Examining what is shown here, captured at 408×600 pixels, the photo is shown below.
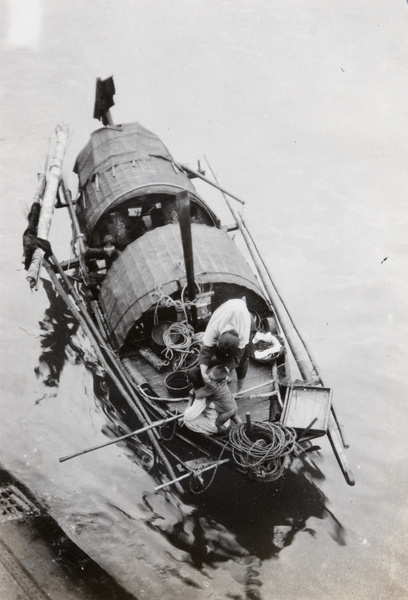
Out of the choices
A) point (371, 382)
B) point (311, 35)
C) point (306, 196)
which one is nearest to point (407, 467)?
point (371, 382)

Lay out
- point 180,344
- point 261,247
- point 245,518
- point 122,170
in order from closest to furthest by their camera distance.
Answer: point 245,518 < point 180,344 < point 122,170 < point 261,247

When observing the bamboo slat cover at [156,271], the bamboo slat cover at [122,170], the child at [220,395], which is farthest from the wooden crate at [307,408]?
the bamboo slat cover at [122,170]

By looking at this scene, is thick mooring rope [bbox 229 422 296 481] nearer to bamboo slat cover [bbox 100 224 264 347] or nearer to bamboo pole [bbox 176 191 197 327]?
bamboo pole [bbox 176 191 197 327]

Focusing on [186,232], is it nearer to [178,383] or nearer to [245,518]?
[178,383]

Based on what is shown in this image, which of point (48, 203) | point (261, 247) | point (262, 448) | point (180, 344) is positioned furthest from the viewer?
point (261, 247)

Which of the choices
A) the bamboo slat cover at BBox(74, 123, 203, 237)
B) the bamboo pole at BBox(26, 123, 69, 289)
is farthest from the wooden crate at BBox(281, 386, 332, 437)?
the bamboo slat cover at BBox(74, 123, 203, 237)

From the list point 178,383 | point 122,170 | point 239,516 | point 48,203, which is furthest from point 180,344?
point 122,170
